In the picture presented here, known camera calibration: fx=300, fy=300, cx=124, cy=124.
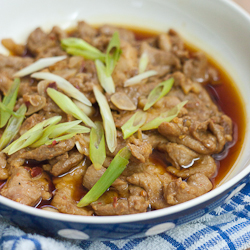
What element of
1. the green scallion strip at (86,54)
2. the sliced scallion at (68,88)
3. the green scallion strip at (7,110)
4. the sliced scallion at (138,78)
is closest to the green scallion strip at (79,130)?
the sliced scallion at (68,88)

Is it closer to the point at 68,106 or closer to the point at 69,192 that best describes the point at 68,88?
the point at 68,106

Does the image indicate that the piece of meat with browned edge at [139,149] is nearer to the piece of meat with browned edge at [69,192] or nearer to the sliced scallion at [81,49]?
the piece of meat with browned edge at [69,192]

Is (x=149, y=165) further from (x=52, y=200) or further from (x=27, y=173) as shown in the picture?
(x=27, y=173)

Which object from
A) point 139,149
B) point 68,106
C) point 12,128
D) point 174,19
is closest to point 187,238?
point 139,149

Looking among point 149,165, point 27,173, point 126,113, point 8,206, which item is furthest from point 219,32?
point 8,206

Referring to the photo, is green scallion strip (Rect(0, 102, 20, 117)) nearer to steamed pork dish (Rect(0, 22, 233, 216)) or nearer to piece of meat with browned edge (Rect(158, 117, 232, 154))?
steamed pork dish (Rect(0, 22, 233, 216))
